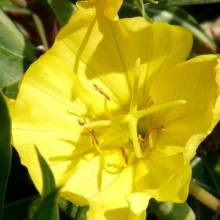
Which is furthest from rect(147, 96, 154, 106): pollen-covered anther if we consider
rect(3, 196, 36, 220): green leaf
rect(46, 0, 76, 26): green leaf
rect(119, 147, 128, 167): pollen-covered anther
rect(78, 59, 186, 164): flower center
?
rect(3, 196, 36, 220): green leaf

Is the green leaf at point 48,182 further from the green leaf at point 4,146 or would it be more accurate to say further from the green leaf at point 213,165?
the green leaf at point 213,165

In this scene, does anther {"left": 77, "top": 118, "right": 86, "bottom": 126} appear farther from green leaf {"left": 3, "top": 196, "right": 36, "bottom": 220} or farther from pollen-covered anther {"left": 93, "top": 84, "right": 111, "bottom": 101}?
green leaf {"left": 3, "top": 196, "right": 36, "bottom": 220}

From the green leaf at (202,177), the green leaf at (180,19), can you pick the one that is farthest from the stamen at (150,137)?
the green leaf at (180,19)

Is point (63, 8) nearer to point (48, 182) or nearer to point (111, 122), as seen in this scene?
point (111, 122)

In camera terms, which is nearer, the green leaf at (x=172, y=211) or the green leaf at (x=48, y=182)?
the green leaf at (x=48, y=182)

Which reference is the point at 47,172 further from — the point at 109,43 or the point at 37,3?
the point at 37,3
